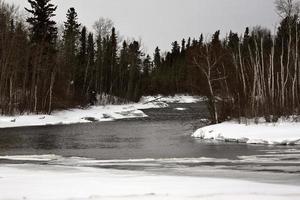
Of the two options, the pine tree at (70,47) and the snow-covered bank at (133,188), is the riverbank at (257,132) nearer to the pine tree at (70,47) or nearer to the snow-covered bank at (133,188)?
the snow-covered bank at (133,188)

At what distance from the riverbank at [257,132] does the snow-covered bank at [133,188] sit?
14410mm

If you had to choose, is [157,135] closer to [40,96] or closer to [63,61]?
[40,96]

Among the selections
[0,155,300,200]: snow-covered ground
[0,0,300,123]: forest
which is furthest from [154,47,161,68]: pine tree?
[0,155,300,200]: snow-covered ground

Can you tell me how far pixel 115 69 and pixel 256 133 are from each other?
60.6 metres

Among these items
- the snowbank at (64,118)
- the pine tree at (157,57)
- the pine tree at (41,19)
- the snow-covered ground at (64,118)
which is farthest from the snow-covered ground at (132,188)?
the pine tree at (157,57)

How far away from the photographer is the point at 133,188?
10.4 meters

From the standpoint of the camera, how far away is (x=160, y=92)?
390ft

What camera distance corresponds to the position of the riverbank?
83.4 feet

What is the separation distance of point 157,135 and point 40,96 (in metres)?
21.9

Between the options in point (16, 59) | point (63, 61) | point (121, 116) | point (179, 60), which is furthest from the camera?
point (179, 60)

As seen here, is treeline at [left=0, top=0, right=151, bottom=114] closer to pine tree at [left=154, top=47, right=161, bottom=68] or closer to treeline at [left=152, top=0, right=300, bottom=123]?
treeline at [left=152, top=0, right=300, bottom=123]

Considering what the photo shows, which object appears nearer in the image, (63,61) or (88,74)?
(63,61)

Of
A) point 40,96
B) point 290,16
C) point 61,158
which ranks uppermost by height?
point 290,16

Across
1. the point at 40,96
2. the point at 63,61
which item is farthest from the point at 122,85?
the point at 40,96
